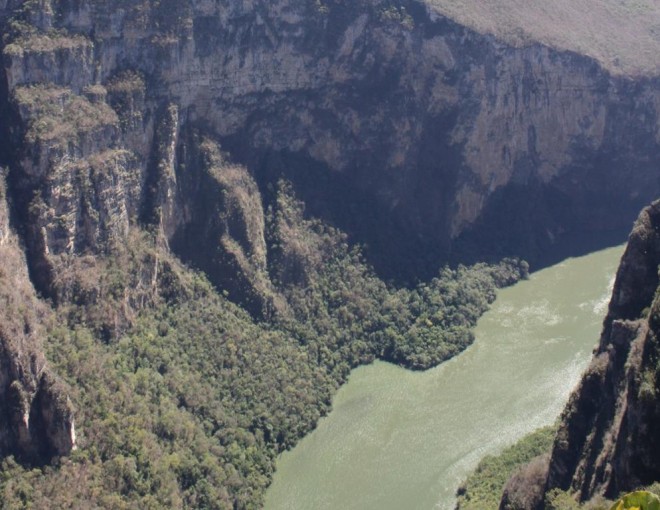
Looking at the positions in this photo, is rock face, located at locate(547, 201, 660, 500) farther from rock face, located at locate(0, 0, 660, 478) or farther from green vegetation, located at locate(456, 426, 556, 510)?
rock face, located at locate(0, 0, 660, 478)

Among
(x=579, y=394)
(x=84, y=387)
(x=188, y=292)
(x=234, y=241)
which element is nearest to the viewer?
(x=579, y=394)

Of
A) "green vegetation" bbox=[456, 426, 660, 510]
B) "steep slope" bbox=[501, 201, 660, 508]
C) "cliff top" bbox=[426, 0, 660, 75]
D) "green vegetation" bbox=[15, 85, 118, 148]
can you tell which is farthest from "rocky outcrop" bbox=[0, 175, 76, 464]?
"cliff top" bbox=[426, 0, 660, 75]

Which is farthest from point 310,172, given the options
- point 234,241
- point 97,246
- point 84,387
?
point 84,387

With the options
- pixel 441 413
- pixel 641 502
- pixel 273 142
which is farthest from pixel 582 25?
pixel 641 502

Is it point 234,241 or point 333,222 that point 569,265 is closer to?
point 333,222

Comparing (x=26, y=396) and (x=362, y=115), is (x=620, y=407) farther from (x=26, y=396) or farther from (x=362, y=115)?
(x=362, y=115)

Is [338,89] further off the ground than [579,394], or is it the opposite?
[338,89]

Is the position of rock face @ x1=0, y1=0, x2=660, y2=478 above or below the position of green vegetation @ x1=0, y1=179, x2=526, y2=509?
above

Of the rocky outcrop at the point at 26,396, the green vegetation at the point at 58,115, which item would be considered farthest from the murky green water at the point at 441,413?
the green vegetation at the point at 58,115
